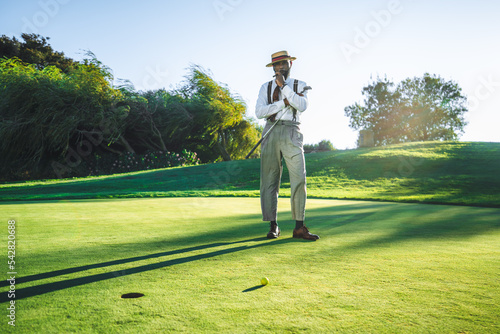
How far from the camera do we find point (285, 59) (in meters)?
4.72

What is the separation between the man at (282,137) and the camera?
4508 mm

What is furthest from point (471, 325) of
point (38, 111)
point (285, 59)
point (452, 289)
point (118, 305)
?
point (38, 111)

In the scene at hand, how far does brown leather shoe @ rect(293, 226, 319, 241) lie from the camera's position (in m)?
4.03

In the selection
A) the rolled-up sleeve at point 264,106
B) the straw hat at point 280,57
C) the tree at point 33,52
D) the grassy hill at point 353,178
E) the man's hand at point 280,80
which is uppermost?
the tree at point 33,52

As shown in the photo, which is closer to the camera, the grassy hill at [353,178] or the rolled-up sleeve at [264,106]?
the rolled-up sleeve at [264,106]

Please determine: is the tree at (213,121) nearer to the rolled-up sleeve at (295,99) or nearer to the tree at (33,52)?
the tree at (33,52)

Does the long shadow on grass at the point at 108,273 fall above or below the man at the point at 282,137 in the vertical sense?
below

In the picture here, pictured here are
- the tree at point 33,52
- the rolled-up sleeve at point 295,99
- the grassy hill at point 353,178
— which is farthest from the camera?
the tree at point 33,52

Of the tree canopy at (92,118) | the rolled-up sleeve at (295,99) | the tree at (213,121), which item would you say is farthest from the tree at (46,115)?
the rolled-up sleeve at (295,99)

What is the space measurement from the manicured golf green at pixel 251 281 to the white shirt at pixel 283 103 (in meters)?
1.45

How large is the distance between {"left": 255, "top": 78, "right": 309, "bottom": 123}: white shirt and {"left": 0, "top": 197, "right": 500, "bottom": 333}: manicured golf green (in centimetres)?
145

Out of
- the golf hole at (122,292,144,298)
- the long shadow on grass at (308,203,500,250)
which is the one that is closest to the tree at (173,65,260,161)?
the long shadow on grass at (308,203,500,250)

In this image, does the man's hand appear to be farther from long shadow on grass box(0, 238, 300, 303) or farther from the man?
long shadow on grass box(0, 238, 300, 303)

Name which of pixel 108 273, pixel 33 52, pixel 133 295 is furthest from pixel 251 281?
pixel 33 52
